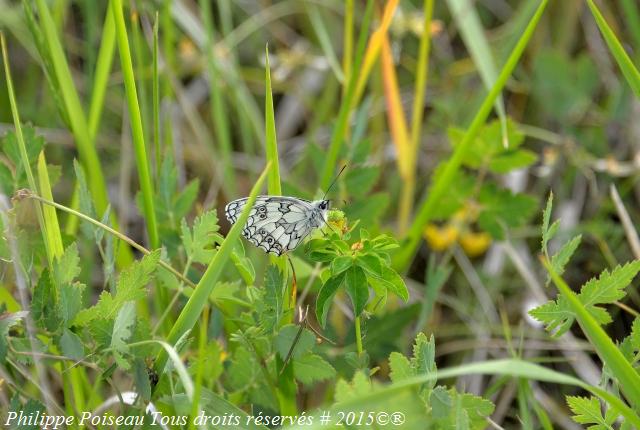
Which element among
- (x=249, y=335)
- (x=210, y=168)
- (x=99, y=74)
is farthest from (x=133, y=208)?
(x=249, y=335)

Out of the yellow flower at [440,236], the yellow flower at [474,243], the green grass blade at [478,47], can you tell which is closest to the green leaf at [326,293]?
the green grass blade at [478,47]

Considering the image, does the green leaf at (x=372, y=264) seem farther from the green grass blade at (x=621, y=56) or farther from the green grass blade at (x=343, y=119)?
the green grass blade at (x=621, y=56)

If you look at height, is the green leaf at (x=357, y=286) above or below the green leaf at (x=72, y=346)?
above

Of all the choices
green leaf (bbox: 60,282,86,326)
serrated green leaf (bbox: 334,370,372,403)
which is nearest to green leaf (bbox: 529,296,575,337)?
serrated green leaf (bbox: 334,370,372,403)

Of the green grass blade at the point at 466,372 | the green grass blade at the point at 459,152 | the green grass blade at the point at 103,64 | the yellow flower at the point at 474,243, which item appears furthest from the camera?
the yellow flower at the point at 474,243

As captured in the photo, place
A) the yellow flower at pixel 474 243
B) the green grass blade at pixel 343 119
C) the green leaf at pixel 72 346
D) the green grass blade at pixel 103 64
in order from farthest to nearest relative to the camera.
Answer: the yellow flower at pixel 474 243 → the green grass blade at pixel 103 64 → the green grass blade at pixel 343 119 → the green leaf at pixel 72 346

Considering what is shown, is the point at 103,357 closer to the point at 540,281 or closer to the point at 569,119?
the point at 540,281

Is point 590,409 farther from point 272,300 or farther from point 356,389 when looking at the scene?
point 272,300
